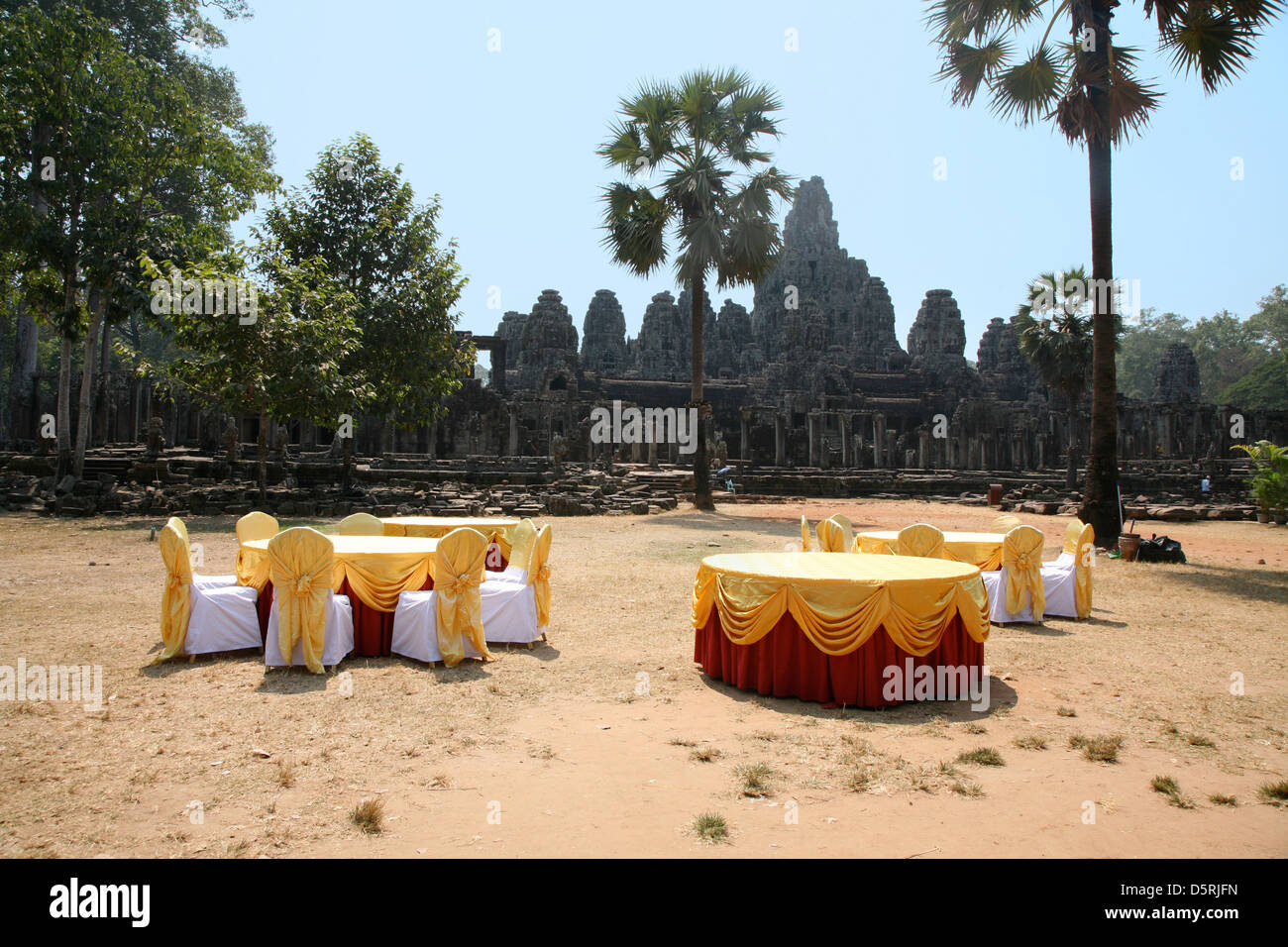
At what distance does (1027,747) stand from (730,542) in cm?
1089

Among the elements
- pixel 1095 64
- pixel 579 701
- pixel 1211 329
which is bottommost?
pixel 579 701

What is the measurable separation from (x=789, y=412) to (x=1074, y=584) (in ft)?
111

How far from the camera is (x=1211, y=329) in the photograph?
75250 millimetres

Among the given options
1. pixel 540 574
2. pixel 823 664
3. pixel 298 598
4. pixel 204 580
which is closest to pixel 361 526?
pixel 204 580

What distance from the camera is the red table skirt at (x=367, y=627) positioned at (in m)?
6.61

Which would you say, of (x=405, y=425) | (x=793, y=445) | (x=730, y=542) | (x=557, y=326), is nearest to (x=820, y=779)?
(x=730, y=542)

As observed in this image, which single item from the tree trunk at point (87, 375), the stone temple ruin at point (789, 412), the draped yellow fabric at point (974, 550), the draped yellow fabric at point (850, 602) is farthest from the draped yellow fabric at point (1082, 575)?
the tree trunk at point (87, 375)

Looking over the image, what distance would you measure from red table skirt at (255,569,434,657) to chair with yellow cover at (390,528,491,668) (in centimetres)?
10

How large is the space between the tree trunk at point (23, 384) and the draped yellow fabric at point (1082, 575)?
32547mm

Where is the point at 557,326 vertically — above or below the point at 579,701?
above

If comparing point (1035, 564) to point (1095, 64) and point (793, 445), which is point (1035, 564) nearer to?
point (1095, 64)

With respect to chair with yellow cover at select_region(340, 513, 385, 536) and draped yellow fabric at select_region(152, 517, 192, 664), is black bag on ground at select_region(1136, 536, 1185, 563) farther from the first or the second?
draped yellow fabric at select_region(152, 517, 192, 664)

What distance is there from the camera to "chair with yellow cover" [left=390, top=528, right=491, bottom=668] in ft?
21.0

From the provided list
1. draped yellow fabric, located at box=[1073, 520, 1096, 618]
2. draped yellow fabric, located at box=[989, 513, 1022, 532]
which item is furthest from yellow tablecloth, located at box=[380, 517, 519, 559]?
draped yellow fabric, located at box=[989, 513, 1022, 532]
